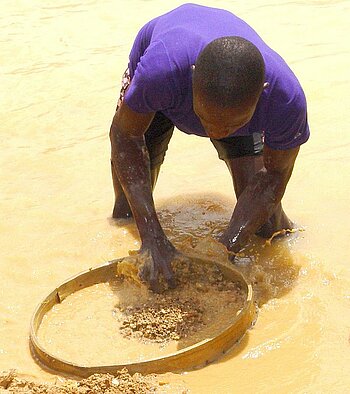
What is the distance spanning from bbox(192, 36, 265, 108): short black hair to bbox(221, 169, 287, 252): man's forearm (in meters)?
0.82

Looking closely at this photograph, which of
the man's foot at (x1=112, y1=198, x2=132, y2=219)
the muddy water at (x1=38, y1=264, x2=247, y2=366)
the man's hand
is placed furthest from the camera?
the man's foot at (x1=112, y1=198, x2=132, y2=219)

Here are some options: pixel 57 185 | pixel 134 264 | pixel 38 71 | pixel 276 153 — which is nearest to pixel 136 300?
pixel 134 264

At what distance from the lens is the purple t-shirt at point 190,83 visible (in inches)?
136

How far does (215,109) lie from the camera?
3.19 meters

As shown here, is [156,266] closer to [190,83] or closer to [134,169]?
[134,169]

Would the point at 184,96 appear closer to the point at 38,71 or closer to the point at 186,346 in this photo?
the point at 186,346

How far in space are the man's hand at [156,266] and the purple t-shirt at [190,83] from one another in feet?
2.15

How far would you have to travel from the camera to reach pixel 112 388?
305cm

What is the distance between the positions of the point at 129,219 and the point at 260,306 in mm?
1255

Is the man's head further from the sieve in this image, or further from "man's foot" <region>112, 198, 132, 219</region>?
"man's foot" <region>112, 198, 132, 219</region>

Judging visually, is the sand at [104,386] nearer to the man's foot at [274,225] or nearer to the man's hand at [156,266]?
the man's hand at [156,266]

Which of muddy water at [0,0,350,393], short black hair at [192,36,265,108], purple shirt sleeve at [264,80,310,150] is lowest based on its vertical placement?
muddy water at [0,0,350,393]

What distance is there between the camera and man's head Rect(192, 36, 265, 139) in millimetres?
3098

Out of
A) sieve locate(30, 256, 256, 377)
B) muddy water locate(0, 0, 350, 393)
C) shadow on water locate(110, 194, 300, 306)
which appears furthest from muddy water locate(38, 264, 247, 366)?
shadow on water locate(110, 194, 300, 306)
